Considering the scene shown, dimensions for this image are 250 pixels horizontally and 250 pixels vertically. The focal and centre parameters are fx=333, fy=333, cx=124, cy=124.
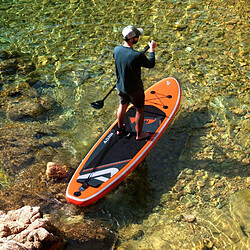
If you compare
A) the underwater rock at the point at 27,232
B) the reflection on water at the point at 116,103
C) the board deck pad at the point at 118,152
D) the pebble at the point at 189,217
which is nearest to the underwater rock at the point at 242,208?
the reflection on water at the point at 116,103

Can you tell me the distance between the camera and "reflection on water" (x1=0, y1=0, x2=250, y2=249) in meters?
6.12

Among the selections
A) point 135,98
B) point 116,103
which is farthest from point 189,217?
point 116,103

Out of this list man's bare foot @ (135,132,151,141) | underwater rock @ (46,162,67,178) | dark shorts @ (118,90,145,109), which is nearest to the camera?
dark shorts @ (118,90,145,109)

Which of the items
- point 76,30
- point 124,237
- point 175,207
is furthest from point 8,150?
point 76,30

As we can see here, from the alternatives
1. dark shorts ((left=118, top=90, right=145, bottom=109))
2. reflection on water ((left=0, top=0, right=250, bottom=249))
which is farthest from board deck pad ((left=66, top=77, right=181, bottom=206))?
dark shorts ((left=118, top=90, right=145, bottom=109))

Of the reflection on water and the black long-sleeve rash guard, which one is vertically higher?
the black long-sleeve rash guard

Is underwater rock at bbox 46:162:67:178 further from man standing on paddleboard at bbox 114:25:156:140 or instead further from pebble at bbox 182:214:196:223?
pebble at bbox 182:214:196:223

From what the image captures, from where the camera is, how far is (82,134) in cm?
787

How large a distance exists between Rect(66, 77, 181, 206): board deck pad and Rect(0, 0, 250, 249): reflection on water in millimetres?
294

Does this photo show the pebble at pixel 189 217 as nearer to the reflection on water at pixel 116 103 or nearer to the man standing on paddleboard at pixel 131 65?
the reflection on water at pixel 116 103

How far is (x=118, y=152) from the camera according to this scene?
6.91m

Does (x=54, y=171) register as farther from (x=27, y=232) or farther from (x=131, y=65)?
(x=131, y=65)

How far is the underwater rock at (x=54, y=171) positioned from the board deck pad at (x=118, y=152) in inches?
12.3

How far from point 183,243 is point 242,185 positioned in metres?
1.81
